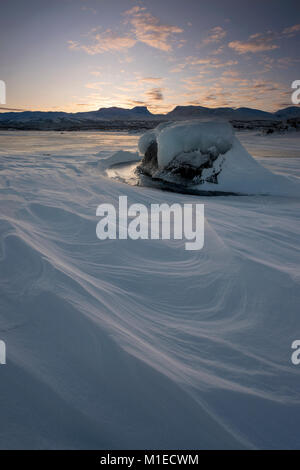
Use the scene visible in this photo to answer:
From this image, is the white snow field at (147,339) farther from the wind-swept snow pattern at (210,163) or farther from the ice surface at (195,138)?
the ice surface at (195,138)

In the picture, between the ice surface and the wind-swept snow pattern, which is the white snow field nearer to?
the wind-swept snow pattern

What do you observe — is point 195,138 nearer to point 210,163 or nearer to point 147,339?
point 210,163

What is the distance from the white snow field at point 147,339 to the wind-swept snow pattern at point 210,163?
7.27ft

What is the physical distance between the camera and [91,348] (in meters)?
1.10

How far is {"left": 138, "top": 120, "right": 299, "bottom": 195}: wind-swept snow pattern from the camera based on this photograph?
438 cm

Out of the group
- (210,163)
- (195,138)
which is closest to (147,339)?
(210,163)

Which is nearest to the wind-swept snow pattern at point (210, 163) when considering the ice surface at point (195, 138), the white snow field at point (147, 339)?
the ice surface at point (195, 138)

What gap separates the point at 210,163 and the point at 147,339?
429 centimetres

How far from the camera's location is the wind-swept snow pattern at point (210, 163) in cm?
438

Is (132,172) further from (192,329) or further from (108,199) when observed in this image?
(192,329)

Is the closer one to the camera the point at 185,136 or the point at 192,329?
the point at 192,329

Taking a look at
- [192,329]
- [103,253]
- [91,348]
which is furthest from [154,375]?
A: [103,253]

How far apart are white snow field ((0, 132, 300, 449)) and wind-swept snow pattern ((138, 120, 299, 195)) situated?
2214 mm
